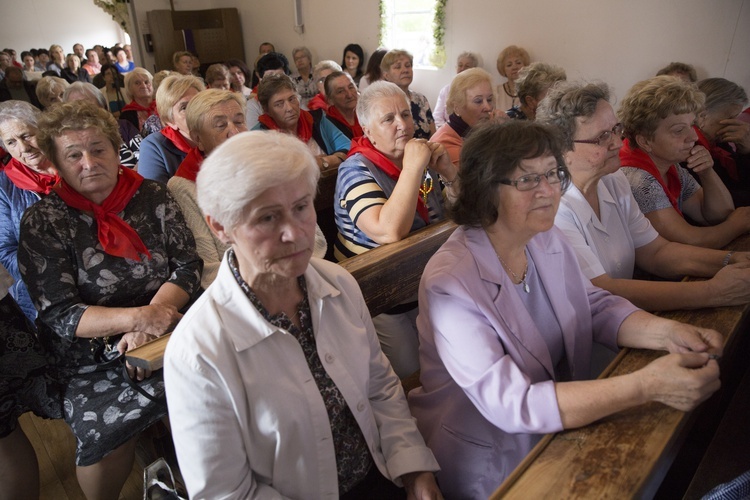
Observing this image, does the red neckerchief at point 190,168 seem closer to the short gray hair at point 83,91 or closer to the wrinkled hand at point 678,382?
the wrinkled hand at point 678,382

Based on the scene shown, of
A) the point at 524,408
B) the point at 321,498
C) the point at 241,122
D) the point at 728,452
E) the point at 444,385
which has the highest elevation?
the point at 241,122

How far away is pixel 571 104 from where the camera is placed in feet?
5.90

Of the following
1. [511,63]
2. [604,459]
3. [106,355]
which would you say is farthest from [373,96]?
[511,63]

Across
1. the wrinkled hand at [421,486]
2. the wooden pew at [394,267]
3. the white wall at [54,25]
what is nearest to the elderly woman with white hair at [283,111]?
the wooden pew at [394,267]

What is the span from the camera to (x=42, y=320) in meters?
1.72

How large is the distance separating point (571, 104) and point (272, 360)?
142 cm

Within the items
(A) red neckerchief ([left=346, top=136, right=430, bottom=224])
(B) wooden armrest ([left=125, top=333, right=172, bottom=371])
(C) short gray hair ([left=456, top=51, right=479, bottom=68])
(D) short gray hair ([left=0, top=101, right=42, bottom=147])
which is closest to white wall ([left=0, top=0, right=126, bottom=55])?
(C) short gray hair ([left=456, top=51, right=479, bottom=68])

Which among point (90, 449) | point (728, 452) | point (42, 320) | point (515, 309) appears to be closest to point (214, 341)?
point (515, 309)

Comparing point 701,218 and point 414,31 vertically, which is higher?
point 414,31

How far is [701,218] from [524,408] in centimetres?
185

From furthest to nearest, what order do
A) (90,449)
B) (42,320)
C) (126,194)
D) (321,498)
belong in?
(126,194)
(42,320)
(90,449)
(321,498)

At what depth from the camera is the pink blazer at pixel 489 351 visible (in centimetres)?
116

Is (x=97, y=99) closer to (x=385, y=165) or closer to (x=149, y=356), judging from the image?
(x=385, y=165)

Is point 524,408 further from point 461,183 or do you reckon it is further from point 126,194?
point 126,194
